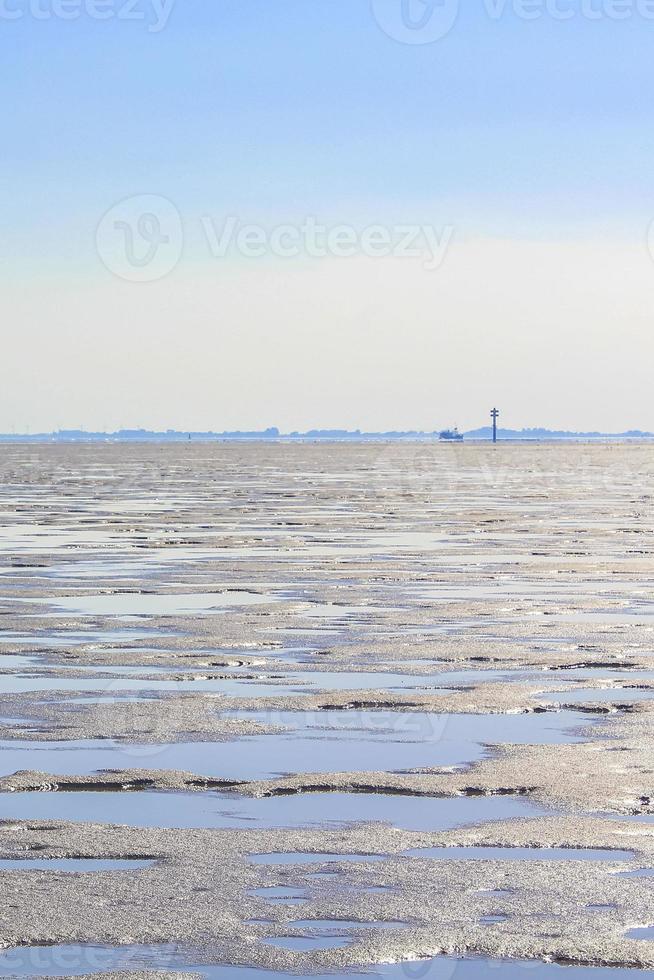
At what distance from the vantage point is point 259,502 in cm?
4622

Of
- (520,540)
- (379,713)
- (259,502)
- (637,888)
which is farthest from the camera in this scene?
(259,502)

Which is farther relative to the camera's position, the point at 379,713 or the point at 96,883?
the point at 379,713

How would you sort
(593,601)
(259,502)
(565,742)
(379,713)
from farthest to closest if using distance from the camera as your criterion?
(259,502) → (593,601) → (379,713) → (565,742)

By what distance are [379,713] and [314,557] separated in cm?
1438

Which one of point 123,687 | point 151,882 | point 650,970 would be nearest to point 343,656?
point 123,687

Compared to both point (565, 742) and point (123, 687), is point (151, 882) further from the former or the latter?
point (123, 687)

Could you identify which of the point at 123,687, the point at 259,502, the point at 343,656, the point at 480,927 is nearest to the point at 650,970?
the point at 480,927

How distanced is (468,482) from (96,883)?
60.9 metres

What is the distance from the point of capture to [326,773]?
9.49 metres

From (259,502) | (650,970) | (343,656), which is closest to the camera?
(650,970)

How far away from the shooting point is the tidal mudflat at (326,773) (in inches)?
253

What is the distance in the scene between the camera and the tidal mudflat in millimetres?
6414

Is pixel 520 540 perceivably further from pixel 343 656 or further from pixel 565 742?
pixel 565 742

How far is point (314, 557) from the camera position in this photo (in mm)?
26094
